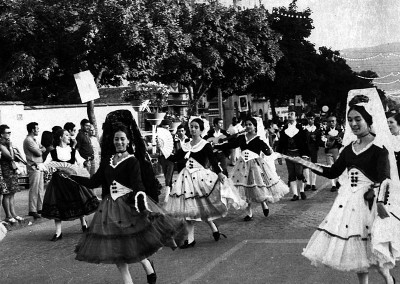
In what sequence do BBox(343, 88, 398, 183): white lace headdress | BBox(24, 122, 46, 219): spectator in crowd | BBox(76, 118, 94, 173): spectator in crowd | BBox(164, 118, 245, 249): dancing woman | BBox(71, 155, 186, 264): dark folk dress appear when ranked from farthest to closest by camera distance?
BBox(76, 118, 94, 173): spectator in crowd, BBox(24, 122, 46, 219): spectator in crowd, BBox(164, 118, 245, 249): dancing woman, BBox(71, 155, 186, 264): dark folk dress, BBox(343, 88, 398, 183): white lace headdress

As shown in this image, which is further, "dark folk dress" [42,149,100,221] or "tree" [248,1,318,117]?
"tree" [248,1,318,117]

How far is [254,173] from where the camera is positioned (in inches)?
468

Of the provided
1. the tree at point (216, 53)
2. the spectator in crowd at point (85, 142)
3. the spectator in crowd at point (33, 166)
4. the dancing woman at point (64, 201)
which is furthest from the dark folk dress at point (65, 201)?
the tree at point (216, 53)

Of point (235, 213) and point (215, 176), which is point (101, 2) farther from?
point (215, 176)

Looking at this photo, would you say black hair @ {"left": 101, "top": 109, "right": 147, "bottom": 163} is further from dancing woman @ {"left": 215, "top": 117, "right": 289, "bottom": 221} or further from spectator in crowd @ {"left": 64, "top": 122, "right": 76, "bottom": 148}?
spectator in crowd @ {"left": 64, "top": 122, "right": 76, "bottom": 148}

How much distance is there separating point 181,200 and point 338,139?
8354mm

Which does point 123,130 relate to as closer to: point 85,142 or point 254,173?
point 254,173

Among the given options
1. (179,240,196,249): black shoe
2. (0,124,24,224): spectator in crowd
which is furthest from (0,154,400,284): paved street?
(0,124,24,224): spectator in crowd

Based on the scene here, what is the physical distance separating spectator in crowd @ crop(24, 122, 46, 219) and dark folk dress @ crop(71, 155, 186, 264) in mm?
6200

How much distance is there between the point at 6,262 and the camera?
8.78m

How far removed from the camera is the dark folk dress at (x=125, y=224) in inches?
244

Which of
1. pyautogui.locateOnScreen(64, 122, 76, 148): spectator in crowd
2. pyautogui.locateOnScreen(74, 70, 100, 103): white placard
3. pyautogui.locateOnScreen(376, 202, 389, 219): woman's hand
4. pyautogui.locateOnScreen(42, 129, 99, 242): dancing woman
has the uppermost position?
pyautogui.locateOnScreen(74, 70, 100, 103): white placard

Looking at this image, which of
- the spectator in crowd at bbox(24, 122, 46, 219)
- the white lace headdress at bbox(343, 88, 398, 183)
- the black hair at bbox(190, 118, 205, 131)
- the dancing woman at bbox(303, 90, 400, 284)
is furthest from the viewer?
the spectator in crowd at bbox(24, 122, 46, 219)

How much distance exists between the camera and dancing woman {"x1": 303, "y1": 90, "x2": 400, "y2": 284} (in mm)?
5586
